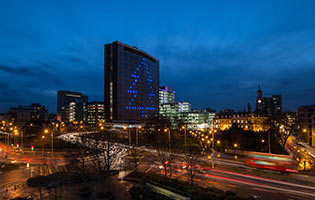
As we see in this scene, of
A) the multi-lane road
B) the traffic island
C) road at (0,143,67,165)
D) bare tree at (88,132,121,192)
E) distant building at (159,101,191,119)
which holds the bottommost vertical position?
road at (0,143,67,165)

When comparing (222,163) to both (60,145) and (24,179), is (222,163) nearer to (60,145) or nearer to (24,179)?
(24,179)

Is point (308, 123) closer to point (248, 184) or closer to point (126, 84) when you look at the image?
point (248, 184)

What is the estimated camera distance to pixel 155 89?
15662cm

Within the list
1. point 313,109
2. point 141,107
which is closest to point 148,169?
point 313,109

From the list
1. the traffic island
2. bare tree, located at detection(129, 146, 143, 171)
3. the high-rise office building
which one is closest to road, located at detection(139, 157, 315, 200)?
the traffic island

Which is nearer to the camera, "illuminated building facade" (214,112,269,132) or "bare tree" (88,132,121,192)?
"bare tree" (88,132,121,192)

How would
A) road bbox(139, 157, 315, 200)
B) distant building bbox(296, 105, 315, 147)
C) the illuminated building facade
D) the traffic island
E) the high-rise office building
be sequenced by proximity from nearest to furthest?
the traffic island → road bbox(139, 157, 315, 200) → distant building bbox(296, 105, 315, 147) → the illuminated building facade → the high-rise office building


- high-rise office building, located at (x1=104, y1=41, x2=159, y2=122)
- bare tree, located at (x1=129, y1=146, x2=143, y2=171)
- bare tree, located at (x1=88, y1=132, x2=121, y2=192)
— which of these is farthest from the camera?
high-rise office building, located at (x1=104, y1=41, x2=159, y2=122)

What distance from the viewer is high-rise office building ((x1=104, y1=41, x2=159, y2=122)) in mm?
119312

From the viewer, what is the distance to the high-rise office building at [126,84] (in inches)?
4697

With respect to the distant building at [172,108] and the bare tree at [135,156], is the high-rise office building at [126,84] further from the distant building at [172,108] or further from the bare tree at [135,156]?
the bare tree at [135,156]

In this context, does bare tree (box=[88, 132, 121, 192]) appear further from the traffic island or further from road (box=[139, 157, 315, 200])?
road (box=[139, 157, 315, 200])

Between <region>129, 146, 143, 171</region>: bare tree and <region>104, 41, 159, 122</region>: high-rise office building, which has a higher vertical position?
<region>104, 41, 159, 122</region>: high-rise office building

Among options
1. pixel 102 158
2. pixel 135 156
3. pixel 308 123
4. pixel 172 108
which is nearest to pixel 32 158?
pixel 102 158
